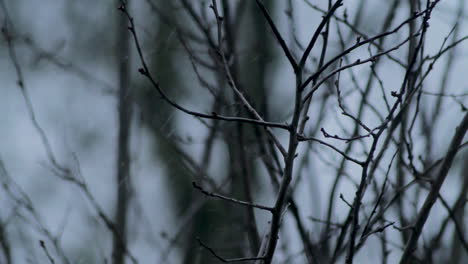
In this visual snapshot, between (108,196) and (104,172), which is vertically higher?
(104,172)

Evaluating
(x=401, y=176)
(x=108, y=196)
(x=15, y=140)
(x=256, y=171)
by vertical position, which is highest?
(x=15, y=140)

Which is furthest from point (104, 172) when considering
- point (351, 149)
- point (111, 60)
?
point (351, 149)

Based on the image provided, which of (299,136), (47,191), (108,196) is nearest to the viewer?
(299,136)

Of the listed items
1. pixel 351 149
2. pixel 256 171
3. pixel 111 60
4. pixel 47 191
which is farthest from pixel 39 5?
pixel 351 149

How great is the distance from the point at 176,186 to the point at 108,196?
1.79 metres

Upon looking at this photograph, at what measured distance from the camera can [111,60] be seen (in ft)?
31.2

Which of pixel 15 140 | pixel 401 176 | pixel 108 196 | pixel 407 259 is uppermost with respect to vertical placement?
pixel 15 140

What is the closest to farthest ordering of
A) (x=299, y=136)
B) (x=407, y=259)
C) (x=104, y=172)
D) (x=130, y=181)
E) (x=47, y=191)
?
(x=299, y=136)
(x=407, y=259)
(x=130, y=181)
(x=104, y=172)
(x=47, y=191)

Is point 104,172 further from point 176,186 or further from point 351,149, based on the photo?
point 351,149

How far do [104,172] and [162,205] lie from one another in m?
0.91

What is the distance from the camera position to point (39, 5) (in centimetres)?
1016

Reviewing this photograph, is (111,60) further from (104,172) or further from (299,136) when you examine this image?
(299,136)

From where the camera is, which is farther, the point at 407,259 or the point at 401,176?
the point at 401,176

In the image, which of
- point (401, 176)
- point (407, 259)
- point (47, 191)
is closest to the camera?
point (407, 259)
